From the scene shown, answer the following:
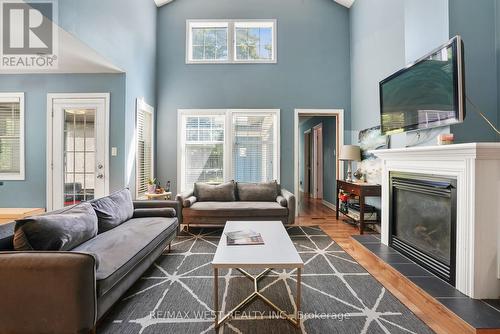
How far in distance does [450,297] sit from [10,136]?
5.95 metres

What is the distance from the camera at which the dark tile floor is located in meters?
1.58

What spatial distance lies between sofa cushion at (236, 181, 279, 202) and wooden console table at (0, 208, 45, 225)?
10.3 feet

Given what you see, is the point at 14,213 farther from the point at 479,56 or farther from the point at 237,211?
the point at 479,56

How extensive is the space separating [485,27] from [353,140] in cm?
256

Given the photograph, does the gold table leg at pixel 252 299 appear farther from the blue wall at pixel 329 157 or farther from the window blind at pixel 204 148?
the blue wall at pixel 329 157

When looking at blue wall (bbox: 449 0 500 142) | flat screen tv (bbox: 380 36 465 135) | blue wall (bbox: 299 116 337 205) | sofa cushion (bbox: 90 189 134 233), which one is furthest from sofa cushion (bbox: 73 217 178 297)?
blue wall (bbox: 299 116 337 205)

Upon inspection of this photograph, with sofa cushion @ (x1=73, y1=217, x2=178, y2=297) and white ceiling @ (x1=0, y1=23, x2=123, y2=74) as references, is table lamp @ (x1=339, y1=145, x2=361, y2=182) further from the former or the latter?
white ceiling @ (x1=0, y1=23, x2=123, y2=74)

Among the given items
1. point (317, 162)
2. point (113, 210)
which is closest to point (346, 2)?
point (317, 162)

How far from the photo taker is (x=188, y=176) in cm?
502

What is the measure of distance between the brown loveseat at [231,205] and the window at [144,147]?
98cm

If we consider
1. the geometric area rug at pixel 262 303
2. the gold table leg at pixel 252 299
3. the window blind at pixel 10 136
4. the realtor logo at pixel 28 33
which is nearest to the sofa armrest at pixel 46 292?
the geometric area rug at pixel 262 303

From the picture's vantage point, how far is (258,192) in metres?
4.22

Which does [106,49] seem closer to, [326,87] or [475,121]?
[326,87]

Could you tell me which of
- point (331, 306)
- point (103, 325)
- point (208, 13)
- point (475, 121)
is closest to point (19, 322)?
point (103, 325)
